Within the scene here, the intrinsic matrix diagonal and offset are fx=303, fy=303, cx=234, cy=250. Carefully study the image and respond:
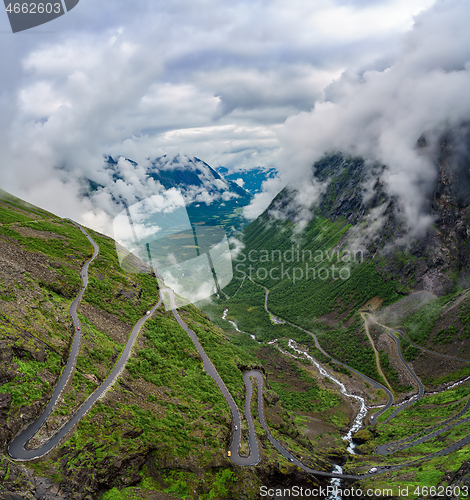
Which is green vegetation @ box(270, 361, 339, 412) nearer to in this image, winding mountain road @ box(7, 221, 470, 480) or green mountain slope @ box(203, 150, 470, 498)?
green mountain slope @ box(203, 150, 470, 498)

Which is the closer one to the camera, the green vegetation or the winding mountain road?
the winding mountain road

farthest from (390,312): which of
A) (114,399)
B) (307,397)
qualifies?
(114,399)

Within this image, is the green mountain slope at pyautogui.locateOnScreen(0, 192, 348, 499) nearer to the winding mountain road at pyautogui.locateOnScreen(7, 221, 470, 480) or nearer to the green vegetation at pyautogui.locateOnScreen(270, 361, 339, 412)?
the winding mountain road at pyautogui.locateOnScreen(7, 221, 470, 480)

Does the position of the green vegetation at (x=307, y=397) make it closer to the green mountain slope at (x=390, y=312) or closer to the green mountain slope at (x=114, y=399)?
the green mountain slope at (x=390, y=312)

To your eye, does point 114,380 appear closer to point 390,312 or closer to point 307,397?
point 307,397

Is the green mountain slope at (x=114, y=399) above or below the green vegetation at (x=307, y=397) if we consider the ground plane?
above

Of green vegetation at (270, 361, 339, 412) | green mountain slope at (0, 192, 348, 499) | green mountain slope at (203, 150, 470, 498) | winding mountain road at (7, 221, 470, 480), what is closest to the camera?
winding mountain road at (7, 221, 470, 480)

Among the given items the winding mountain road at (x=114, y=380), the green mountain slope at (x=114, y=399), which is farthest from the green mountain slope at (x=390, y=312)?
the green mountain slope at (x=114, y=399)

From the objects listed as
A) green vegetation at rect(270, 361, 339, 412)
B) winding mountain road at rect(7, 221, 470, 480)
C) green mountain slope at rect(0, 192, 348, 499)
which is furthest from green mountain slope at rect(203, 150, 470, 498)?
green mountain slope at rect(0, 192, 348, 499)

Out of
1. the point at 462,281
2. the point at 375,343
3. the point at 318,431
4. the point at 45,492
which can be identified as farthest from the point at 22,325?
the point at 462,281

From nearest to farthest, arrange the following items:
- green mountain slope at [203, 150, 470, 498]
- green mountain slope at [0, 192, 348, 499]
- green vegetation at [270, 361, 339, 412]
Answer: green mountain slope at [0, 192, 348, 499] < green mountain slope at [203, 150, 470, 498] < green vegetation at [270, 361, 339, 412]

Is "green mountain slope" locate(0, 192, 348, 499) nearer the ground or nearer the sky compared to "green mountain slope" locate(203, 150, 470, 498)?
nearer the sky
